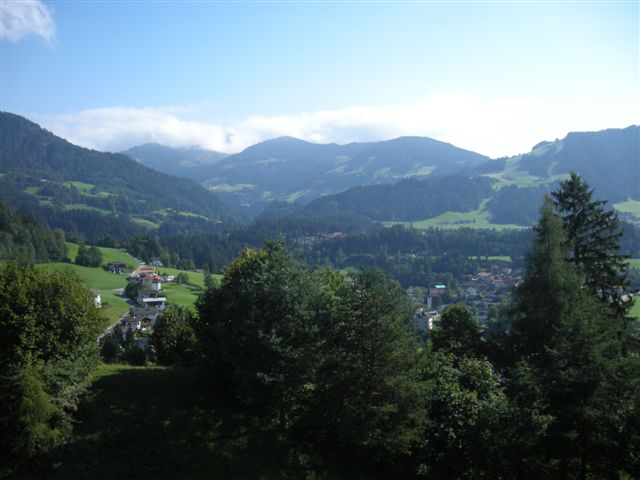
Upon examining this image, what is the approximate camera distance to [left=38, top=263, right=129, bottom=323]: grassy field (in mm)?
80844

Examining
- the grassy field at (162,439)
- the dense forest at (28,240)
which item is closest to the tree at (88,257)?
the dense forest at (28,240)

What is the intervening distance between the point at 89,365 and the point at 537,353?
1927 cm

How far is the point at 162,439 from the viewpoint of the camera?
17188 millimetres

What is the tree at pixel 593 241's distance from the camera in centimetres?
2458

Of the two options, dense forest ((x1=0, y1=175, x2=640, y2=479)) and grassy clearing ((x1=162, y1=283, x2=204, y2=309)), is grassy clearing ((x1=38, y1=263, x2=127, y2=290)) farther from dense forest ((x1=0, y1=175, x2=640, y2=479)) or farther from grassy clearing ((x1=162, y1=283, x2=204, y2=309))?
dense forest ((x1=0, y1=175, x2=640, y2=479))

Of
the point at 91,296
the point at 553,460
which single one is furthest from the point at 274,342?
the point at 553,460

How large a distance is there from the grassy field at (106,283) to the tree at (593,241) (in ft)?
222

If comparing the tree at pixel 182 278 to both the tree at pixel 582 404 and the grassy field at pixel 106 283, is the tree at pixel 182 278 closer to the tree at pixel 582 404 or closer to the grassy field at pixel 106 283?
the grassy field at pixel 106 283

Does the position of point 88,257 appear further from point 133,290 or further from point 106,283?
point 133,290

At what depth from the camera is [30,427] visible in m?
14.2

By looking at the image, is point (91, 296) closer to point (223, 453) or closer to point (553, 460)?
point (223, 453)

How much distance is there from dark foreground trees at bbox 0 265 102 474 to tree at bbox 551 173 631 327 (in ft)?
76.4

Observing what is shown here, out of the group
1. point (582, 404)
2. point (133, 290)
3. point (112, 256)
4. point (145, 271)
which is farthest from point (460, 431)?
point (112, 256)

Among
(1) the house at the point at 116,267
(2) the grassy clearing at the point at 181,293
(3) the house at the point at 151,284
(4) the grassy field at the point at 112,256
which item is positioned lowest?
(2) the grassy clearing at the point at 181,293
